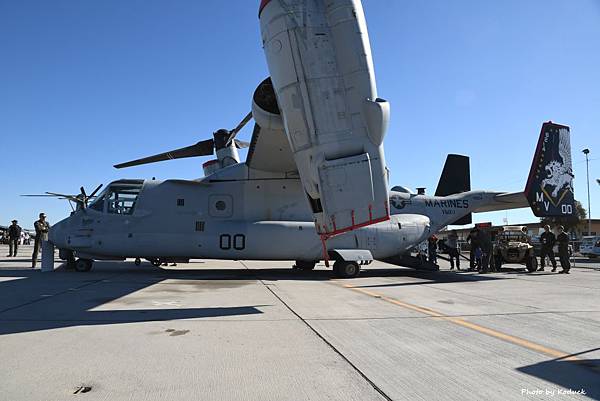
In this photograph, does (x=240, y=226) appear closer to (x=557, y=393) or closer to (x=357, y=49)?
(x=357, y=49)

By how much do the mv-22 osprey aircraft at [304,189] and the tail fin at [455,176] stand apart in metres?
0.04

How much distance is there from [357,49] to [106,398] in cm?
686

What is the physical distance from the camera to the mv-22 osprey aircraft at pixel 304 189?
7.48 metres

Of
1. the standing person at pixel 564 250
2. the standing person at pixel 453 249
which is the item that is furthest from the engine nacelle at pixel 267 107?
the standing person at pixel 564 250

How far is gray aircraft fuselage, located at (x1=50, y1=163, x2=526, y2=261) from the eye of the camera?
39.4 ft

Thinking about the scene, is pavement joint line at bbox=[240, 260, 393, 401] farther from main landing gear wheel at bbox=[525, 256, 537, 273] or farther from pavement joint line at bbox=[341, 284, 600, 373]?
main landing gear wheel at bbox=[525, 256, 537, 273]

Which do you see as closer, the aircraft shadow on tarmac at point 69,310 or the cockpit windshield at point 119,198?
the aircraft shadow on tarmac at point 69,310

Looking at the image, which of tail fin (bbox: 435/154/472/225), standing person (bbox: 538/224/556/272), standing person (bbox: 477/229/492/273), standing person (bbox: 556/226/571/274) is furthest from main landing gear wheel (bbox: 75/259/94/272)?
standing person (bbox: 556/226/571/274)

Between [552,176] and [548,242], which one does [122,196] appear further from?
[548,242]

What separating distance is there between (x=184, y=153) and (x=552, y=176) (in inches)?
535

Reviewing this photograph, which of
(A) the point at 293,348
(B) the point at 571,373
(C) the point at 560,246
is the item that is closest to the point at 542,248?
(C) the point at 560,246

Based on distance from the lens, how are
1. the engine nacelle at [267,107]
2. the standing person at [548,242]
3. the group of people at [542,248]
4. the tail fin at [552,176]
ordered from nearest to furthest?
1. the engine nacelle at [267,107]
2. the tail fin at [552,176]
3. the group of people at [542,248]
4. the standing person at [548,242]

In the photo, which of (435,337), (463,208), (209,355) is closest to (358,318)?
(435,337)
